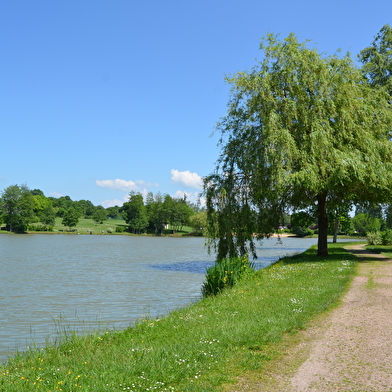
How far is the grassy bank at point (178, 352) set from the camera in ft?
20.2

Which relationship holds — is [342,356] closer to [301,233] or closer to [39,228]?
[301,233]

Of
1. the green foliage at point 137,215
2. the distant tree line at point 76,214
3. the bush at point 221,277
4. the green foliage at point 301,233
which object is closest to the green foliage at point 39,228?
the distant tree line at point 76,214

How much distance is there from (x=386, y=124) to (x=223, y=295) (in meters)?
17.4

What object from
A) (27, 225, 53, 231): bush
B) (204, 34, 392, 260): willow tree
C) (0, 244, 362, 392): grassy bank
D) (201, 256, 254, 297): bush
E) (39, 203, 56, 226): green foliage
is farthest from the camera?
(39, 203, 56, 226): green foliage

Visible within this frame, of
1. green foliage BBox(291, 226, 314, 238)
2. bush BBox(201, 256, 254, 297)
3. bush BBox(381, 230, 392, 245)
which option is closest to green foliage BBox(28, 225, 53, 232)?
green foliage BBox(291, 226, 314, 238)

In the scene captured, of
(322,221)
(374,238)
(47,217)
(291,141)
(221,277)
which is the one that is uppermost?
(291,141)

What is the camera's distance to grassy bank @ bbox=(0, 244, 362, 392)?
6164 millimetres

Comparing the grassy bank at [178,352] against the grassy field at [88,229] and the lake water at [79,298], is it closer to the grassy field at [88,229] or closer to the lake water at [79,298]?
the lake water at [79,298]

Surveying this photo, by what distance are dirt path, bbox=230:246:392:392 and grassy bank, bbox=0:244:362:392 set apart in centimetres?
44

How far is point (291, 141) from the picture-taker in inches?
875

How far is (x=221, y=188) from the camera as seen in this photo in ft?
79.0

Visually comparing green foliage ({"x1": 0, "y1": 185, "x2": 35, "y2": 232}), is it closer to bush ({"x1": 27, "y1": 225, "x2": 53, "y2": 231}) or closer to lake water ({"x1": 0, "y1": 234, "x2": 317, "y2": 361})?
bush ({"x1": 27, "y1": 225, "x2": 53, "y2": 231})

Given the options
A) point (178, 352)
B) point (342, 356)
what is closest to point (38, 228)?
point (178, 352)

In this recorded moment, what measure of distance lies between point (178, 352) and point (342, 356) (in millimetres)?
2778
